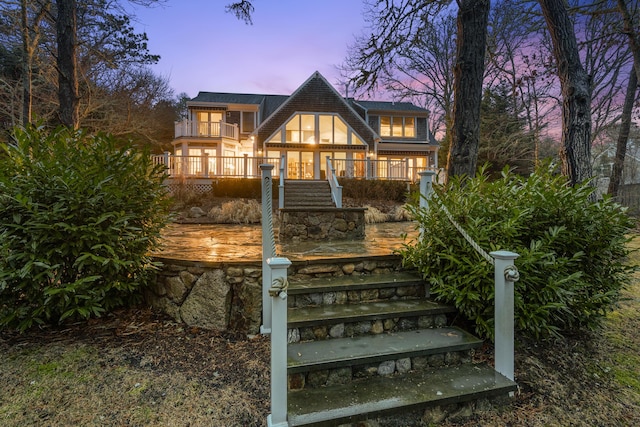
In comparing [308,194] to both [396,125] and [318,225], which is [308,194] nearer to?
[318,225]

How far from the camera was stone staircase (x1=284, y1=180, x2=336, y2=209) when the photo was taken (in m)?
10.2

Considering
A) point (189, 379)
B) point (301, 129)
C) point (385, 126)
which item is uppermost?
point (385, 126)

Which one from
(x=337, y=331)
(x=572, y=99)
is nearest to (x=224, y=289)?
(x=337, y=331)

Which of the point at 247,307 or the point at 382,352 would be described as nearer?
the point at 382,352

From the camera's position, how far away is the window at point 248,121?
17906 mm

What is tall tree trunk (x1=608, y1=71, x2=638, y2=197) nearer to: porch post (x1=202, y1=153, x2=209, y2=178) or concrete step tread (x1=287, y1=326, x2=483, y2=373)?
concrete step tread (x1=287, y1=326, x2=483, y2=373)

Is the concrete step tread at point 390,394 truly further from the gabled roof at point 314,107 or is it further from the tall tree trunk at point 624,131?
the gabled roof at point 314,107

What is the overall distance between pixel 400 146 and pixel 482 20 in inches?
573

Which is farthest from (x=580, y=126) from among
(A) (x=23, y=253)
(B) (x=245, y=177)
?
(B) (x=245, y=177)

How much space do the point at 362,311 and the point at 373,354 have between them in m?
0.44

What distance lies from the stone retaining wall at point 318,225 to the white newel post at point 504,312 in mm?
3416

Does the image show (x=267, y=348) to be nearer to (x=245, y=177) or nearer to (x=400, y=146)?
(x=245, y=177)

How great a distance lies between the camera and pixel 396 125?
18.7 meters

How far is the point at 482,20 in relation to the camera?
4.06 m
